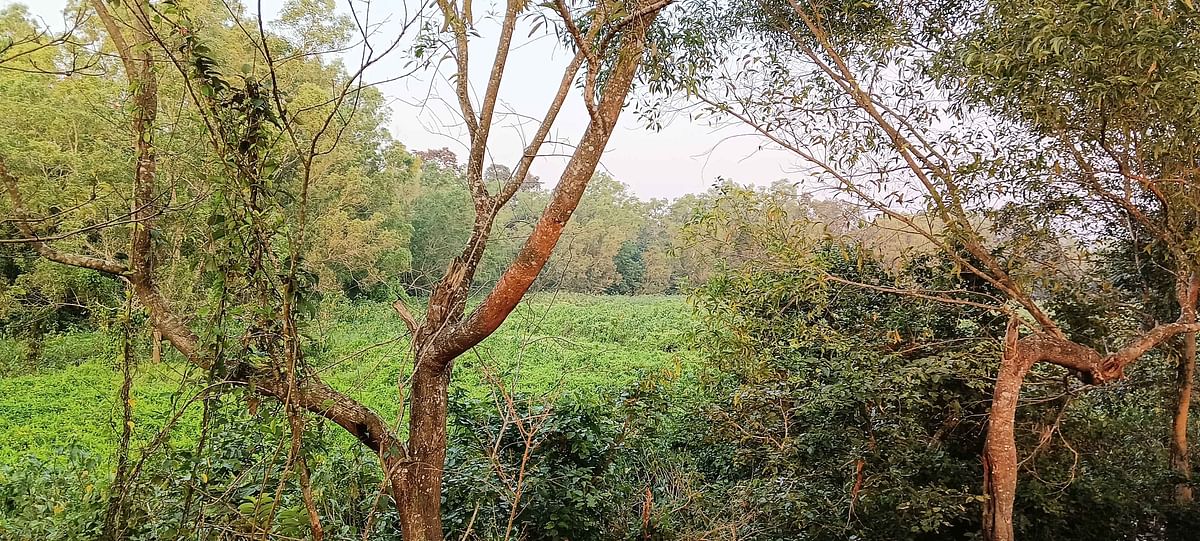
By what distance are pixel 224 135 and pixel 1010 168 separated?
3.47 metres

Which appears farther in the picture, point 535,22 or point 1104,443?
point 1104,443

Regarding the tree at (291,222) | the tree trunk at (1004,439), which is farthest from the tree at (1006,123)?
the tree at (291,222)

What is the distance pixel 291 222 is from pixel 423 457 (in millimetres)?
796

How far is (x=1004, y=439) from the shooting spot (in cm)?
284

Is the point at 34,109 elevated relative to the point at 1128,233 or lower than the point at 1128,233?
lower

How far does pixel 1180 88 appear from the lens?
229cm

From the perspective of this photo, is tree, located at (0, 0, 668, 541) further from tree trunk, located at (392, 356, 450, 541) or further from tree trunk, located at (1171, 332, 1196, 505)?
tree trunk, located at (1171, 332, 1196, 505)

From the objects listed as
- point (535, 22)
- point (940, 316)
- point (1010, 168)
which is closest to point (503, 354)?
point (940, 316)

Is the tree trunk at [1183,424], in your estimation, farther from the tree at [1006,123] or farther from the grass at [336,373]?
the grass at [336,373]

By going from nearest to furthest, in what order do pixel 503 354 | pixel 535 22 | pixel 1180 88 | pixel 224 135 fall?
pixel 224 135, pixel 535 22, pixel 1180 88, pixel 503 354

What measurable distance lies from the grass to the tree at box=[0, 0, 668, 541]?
6.8 inches

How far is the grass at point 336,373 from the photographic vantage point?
406cm

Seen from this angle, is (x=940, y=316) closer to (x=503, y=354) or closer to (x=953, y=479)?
(x=953, y=479)

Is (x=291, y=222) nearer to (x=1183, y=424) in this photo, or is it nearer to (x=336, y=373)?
(x=336, y=373)
